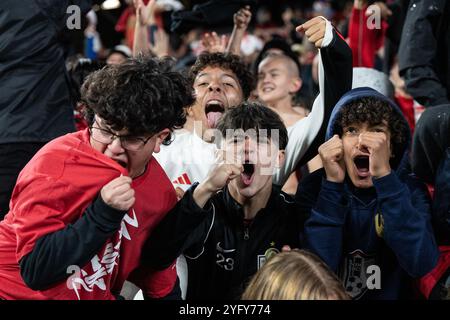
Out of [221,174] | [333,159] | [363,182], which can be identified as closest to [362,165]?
[363,182]

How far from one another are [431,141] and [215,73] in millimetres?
1084

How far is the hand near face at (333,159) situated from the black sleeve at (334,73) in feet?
1.05

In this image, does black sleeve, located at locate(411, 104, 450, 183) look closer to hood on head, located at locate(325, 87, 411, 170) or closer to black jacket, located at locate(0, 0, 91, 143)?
hood on head, located at locate(325, 87, 411, 170)

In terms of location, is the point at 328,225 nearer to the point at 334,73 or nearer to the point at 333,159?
the point at 333,159

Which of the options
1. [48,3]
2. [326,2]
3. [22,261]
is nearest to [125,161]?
[22,261]

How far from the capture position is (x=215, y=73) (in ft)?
10.9

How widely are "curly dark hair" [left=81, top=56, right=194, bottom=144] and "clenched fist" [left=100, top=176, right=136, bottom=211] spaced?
0.21m

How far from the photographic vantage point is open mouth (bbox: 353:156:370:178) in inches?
101

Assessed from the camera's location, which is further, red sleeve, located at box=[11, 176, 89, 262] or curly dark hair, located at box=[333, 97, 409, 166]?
curly dark hair, located at box=[333, 97, 409, 166]

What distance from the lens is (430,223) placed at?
2.54 metres

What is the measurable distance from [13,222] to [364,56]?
2691 mm

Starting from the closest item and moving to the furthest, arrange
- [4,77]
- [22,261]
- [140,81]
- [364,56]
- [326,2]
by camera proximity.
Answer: [22,261], [140,81], [4,77], [364,56], [326,2]

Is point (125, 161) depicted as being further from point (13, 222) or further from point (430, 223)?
point (430, 223)

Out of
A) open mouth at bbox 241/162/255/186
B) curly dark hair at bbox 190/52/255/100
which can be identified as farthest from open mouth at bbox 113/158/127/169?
curly dark hair at bbox 190/52/255/100
